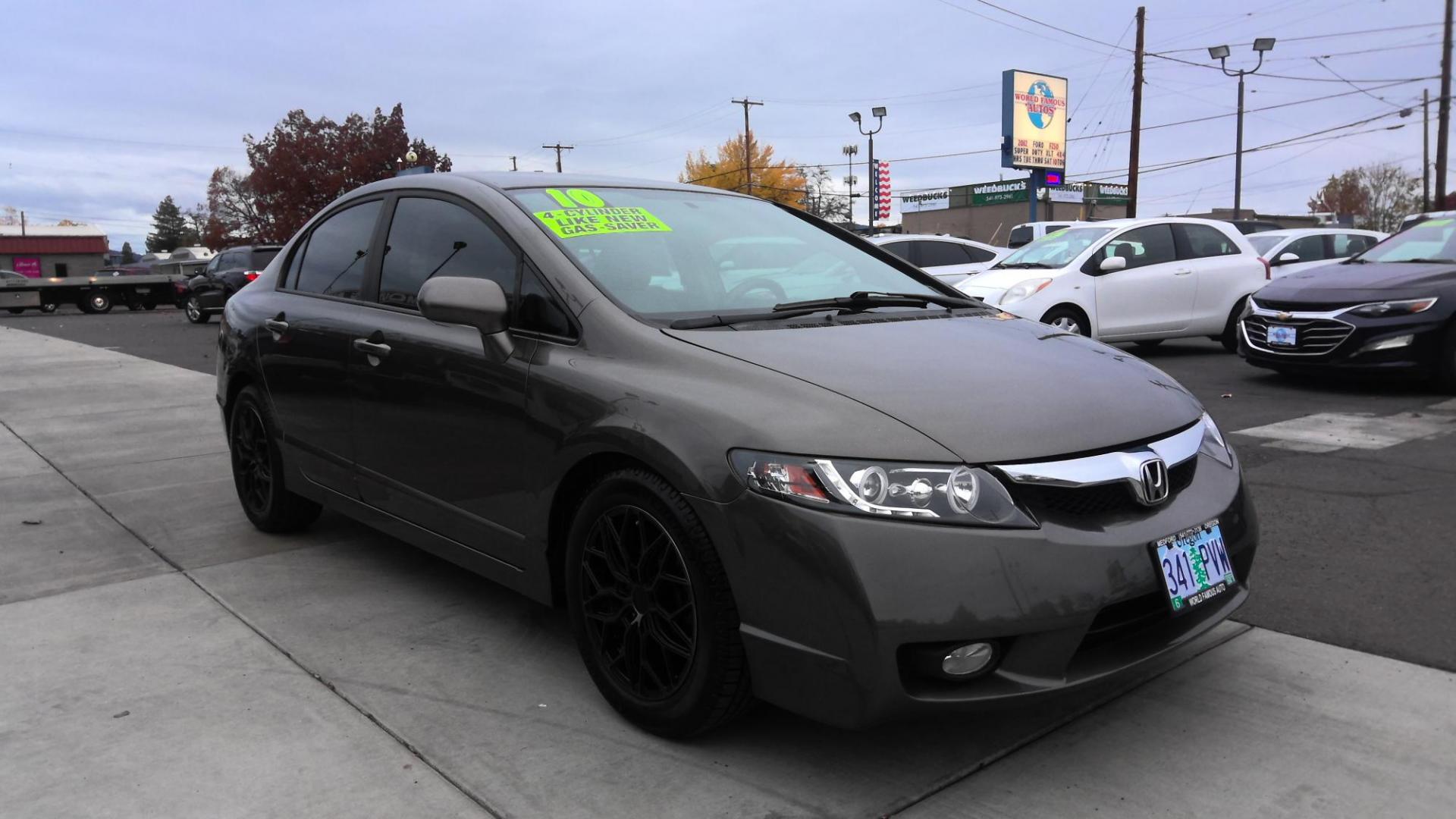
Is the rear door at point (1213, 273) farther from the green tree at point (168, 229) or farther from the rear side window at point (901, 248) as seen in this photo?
the green tree at point (168, 229)

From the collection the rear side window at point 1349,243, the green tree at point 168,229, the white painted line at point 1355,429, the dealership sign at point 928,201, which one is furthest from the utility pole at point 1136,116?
the green tree at point 168,229

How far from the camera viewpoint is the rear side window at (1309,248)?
14133 millimetres

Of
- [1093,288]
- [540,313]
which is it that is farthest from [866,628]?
[1093,288]

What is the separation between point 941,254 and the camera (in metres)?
15.5

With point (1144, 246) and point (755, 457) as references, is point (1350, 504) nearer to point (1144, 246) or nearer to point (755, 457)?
point (755, 457)

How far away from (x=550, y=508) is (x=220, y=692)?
1.16 meters

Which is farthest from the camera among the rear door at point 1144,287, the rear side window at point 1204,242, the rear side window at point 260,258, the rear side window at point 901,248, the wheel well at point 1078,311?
the rear side window at point 260,258

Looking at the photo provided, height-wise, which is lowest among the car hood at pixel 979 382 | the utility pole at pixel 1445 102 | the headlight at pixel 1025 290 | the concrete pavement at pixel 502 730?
the concrete pavement at pixel 502 730

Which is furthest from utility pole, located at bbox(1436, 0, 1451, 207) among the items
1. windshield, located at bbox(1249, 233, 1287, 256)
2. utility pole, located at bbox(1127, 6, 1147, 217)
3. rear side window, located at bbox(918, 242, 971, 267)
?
rear side window, located at bbox(918, 242, 971, 267)

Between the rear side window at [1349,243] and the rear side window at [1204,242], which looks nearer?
the rear side window at [1204,242]

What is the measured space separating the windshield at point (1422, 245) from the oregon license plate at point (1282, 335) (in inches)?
52.2

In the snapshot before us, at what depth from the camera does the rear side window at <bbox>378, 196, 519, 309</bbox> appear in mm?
3445

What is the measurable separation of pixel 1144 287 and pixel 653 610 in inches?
379

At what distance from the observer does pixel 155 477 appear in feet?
20.1
